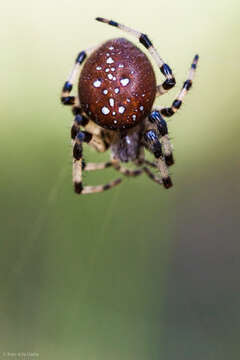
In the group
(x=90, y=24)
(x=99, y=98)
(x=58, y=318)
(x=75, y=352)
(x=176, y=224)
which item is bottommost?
(x=75, y=352)

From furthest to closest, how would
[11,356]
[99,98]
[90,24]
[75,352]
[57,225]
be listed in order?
1. [90,24]
2. [57,225]
3. [75,352]
4. [11,356]
5. [99,98]

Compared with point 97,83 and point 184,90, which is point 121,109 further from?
point 184,90

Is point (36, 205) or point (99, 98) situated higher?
point (99, 98)

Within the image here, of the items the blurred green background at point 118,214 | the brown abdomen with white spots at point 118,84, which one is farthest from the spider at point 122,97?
the blurred green background at point 118,214

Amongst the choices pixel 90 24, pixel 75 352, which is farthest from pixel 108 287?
pixel 90 24

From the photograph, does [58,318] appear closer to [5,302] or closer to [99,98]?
[5,302]

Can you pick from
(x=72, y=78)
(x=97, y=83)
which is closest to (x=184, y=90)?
(x=97, y=83)

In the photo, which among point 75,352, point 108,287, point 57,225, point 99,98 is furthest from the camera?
point 57,225

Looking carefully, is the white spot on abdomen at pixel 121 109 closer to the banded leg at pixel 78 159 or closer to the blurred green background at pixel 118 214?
the banded leg at pixel 78 159

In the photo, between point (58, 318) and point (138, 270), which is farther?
point (138, 270)
